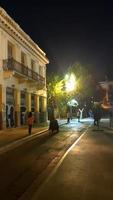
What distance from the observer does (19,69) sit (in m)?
35.5

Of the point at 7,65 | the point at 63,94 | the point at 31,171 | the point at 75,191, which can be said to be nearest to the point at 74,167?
the point at 31,171

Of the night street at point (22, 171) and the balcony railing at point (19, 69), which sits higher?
the balcony railing at point (19, 69)

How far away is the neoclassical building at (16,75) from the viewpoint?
103ft

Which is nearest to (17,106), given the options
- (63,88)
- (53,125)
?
(53,125)

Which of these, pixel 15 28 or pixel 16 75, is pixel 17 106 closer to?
pixel 16 75

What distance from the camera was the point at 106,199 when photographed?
23.7 feet

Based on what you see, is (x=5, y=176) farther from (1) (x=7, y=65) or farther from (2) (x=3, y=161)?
(1) (x=7, y=65)

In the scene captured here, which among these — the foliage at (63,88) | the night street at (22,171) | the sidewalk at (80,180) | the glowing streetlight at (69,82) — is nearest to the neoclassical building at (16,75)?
the glowing streetlight at (69,82)

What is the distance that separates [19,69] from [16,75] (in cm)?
102

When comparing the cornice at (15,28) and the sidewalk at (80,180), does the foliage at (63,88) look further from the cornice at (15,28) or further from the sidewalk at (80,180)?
the sidewalk at (80,180)

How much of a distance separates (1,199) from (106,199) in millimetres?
1972

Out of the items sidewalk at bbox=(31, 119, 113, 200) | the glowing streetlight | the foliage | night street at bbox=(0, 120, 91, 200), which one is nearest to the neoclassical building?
the glowing streetlight

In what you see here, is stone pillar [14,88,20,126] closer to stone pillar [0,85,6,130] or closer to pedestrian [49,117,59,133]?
stone pillar [0,85,6,130]

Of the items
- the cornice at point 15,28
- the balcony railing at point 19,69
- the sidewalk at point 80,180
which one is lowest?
the sidewalk at point 80,180
